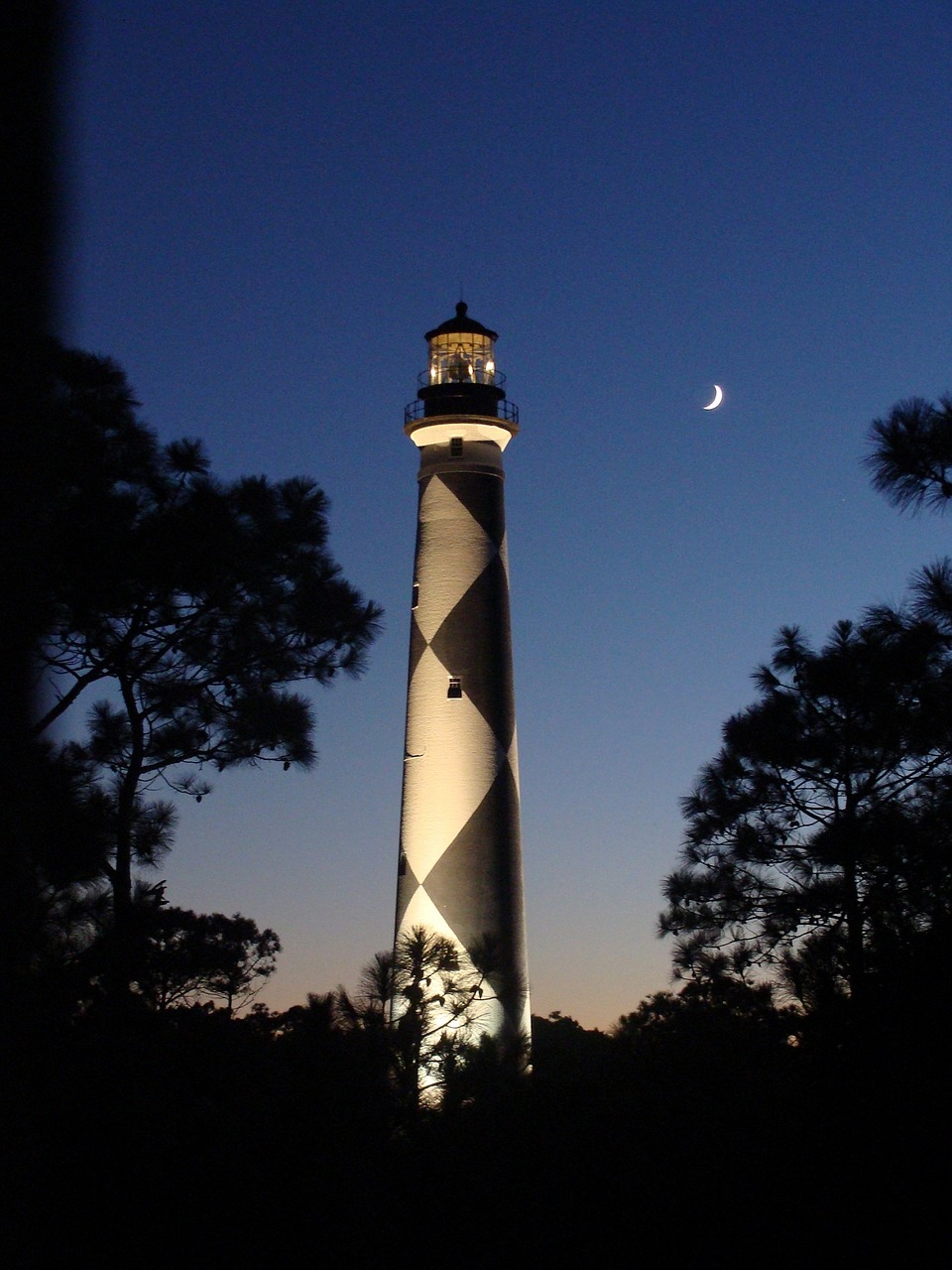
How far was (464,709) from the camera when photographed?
1037 inches

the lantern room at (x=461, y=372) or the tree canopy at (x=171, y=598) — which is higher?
the lantern room at (x=461, y=372)

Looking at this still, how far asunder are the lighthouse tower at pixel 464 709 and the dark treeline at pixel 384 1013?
5.17m

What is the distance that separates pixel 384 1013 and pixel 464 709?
10.5m

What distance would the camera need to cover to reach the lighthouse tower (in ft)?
→ 83.7

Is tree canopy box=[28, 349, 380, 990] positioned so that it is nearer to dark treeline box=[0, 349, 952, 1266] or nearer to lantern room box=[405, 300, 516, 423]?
dark treeline box=[0, 349, 952, 1266]

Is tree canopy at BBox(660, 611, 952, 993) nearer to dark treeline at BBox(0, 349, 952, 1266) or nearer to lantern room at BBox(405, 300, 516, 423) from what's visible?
dark treeline at BBox(0, 349, 952, 1266)

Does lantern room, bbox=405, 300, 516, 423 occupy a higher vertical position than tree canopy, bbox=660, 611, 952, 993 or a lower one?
higher

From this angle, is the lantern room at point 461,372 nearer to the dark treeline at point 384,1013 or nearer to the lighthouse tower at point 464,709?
the lighthouse tower at point 464,709

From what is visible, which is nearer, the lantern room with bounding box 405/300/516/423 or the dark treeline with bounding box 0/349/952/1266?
the dark treeline with bounding box 0/349/952/1266

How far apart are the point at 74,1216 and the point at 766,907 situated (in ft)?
34.6

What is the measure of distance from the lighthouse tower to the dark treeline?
204 inches

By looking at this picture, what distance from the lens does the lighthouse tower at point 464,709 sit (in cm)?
2552

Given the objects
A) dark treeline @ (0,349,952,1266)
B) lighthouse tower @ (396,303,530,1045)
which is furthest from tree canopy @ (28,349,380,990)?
lighthouse tower @ (396,303,530,1045)

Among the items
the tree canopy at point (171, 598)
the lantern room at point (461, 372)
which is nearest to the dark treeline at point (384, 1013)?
the tree canopy at point (171, 598)
